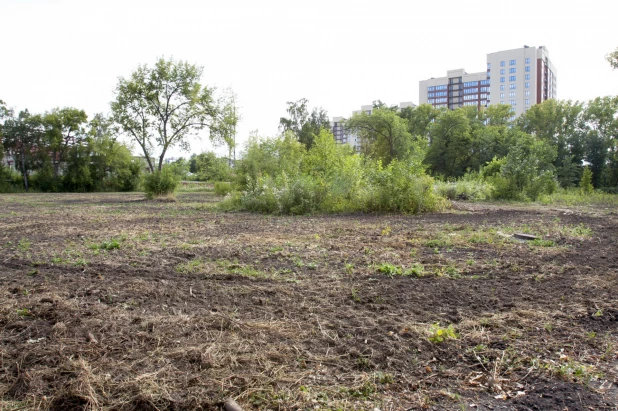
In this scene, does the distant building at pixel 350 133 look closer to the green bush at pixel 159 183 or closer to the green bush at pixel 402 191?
the green bush at pixel 159 183

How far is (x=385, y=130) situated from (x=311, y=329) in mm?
44754

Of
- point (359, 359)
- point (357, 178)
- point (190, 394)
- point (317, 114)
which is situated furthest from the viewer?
point (317, 114)

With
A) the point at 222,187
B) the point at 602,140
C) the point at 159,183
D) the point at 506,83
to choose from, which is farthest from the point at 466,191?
the point at 506,83

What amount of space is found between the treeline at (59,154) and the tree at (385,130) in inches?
1016

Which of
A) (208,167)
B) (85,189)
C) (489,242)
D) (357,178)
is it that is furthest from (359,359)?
(85,189)

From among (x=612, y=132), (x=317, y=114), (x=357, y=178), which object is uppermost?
(x=317, y=114)

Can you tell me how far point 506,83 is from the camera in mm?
97375

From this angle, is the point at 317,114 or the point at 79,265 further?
the point at 317,114

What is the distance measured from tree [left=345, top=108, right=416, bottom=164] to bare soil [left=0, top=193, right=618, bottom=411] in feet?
131

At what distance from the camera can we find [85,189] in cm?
4091

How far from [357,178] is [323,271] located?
9935 millimetres

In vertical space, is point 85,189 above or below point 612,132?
below

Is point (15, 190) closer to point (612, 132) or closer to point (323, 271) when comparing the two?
point (323, 271)

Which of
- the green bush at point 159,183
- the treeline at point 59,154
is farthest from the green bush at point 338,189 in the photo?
the treeline at point 59,154
